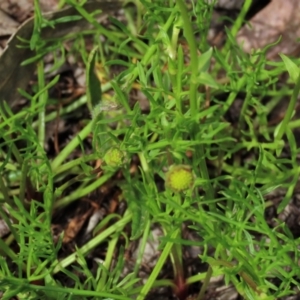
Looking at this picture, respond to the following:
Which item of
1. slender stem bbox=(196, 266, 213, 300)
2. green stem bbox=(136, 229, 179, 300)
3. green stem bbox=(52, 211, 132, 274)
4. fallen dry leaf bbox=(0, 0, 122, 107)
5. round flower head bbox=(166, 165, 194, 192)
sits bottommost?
slender stem bbox=(196, 266, 213, 300)

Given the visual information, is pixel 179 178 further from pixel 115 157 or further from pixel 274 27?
pixel 274 27

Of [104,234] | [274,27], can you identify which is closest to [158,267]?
[104,234]

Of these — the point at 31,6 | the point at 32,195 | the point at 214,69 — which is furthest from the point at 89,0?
the point at 32,195

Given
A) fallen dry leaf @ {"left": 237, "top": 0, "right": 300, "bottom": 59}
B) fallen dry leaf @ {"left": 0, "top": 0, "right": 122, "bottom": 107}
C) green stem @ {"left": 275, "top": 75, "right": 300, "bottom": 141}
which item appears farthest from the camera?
fallen dry leaf @ {"left": 237, "top": 0, "right": 300, "bottom": 59}

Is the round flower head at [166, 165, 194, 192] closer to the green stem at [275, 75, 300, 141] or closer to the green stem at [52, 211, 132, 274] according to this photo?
the green stem at [275, 75, 300, 141]

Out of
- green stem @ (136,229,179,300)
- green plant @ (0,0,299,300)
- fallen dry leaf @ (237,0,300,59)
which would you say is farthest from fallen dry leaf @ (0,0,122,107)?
green stem @ (136,229,179,300)
